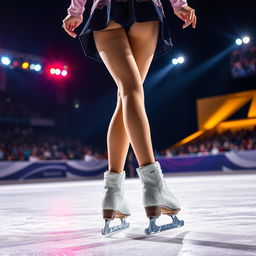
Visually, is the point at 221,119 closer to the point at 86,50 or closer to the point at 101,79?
the point at 101,79

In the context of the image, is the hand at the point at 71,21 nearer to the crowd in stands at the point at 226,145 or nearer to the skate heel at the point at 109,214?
the skate heel at the point at 109,214

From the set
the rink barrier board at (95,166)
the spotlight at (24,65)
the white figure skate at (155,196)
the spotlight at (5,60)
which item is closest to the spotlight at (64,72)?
the spotlight at (24,65)

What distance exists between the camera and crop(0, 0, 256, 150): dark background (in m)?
12.6

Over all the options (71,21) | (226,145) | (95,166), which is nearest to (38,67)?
(95,166)

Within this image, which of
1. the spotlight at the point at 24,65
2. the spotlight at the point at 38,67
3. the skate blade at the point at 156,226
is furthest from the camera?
the spotlight at the point at 38,67

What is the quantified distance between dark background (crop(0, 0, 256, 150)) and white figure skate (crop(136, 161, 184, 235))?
35.4 ft

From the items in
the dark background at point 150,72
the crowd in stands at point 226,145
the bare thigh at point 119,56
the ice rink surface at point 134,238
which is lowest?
the ice rink surface at point 134,238

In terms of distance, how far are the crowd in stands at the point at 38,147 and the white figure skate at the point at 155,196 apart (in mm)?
11375

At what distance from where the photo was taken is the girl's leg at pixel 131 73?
4.83 feet

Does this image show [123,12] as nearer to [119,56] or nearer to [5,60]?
[119,56]

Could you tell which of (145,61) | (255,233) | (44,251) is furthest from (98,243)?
(145,61)

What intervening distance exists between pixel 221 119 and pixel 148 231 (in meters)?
18.5

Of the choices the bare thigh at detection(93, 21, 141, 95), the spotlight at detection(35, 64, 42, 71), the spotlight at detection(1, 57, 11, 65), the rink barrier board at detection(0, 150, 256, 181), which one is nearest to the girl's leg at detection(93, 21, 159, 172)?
the bare thigh at detection(93, 21, 141, 95)

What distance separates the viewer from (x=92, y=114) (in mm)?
20062
